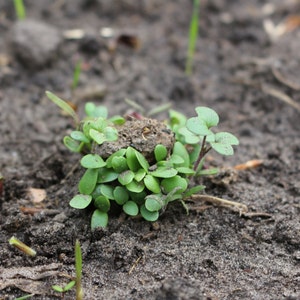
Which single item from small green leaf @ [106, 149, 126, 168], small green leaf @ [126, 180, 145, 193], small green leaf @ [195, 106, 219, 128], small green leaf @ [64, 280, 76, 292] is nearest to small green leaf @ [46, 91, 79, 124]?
small green leaf @ [106, 149, 126, 168]

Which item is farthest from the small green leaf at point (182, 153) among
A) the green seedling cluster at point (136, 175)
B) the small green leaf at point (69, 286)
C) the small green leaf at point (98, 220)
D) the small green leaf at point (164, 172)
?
the small green leaf at point (69, 286)

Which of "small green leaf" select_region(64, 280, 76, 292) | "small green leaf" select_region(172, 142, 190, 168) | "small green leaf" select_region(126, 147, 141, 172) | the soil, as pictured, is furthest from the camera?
"small green leaf" select_region(172, 142, 190, 168)

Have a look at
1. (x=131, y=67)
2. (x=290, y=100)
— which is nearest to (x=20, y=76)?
(x=131, y=67)

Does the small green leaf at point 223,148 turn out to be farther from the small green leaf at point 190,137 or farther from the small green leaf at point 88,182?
the small green leaf at point 88,182

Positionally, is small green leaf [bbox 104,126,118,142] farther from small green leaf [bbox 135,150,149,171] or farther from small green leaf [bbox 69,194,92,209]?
small green leaf [bbox 69,194,92,209]

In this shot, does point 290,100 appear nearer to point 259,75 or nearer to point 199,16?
point 259,75

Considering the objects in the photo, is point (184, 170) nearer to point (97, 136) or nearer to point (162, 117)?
point (97, 136)
